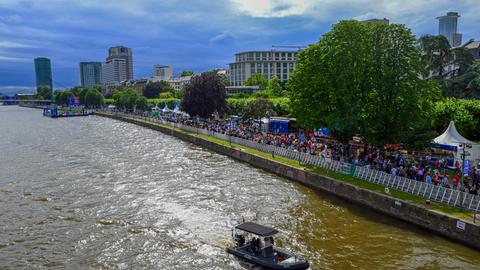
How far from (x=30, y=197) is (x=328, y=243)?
24817 mm

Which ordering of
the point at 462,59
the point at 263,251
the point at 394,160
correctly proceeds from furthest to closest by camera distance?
the point at 462,59
the point at 394,160
the point at 263,251

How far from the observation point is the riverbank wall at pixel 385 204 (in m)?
21.2

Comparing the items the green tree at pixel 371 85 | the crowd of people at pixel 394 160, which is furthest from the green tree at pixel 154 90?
the green tree at pixel 371 85

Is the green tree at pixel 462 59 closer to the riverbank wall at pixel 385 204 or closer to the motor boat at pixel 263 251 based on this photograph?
the riverbank wall at pixel 385 204

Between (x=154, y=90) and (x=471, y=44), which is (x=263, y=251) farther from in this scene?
(x=154, y=90)

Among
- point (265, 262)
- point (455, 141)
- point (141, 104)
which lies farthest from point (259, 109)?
point (141, 104)

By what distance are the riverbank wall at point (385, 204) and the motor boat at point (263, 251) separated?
9073 mm

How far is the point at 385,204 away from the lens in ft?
85.8

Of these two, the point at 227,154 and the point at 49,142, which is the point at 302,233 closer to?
the point at 227,154

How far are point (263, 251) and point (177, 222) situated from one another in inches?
315

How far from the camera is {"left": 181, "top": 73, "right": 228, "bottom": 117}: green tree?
7075cm

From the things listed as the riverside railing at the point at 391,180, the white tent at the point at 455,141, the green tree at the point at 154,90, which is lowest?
the riverside railing at the point at 391,180

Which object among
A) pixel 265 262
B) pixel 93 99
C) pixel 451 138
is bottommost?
pixel 265 262

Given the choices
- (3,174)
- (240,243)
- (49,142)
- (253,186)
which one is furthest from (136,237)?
(49,142)
